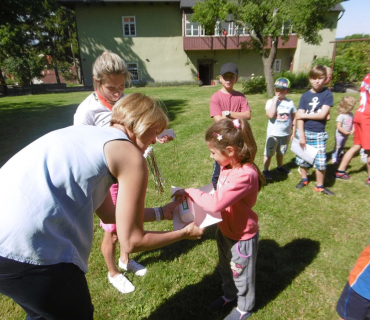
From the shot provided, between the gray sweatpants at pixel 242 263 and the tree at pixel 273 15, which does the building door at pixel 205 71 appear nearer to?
the tree at pixel 273 15

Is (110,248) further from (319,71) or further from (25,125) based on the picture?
(25,125)

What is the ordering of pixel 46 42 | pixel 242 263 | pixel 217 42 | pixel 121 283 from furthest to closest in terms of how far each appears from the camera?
pixel 46 42, pixel 217 42, pixel 121 283, pixel 242 263

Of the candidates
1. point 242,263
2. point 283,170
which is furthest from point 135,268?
point 283,170

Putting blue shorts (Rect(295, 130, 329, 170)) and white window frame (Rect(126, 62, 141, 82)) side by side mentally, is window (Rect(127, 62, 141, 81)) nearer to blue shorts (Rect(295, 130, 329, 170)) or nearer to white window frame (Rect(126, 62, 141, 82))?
white window frame (Rect(126, 62, 141, 82))

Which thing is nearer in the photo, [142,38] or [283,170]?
[283,170]

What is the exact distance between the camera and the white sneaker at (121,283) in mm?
2619

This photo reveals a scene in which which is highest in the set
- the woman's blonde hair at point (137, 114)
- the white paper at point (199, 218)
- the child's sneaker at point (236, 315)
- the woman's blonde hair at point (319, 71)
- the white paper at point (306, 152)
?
the woman's blonde hair at point (319, 71)

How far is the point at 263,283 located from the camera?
2635 millimetres

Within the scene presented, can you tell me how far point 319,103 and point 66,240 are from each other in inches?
154

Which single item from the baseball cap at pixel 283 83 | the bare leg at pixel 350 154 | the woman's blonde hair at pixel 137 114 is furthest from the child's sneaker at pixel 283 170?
the woman's blonde hair at pixel 137 114

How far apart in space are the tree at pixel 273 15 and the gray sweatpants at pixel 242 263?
43.5ft

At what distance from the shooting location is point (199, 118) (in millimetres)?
9391

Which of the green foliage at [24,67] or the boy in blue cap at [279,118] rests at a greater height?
the green foliage at [24,67]

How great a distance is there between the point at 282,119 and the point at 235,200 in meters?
3.13
